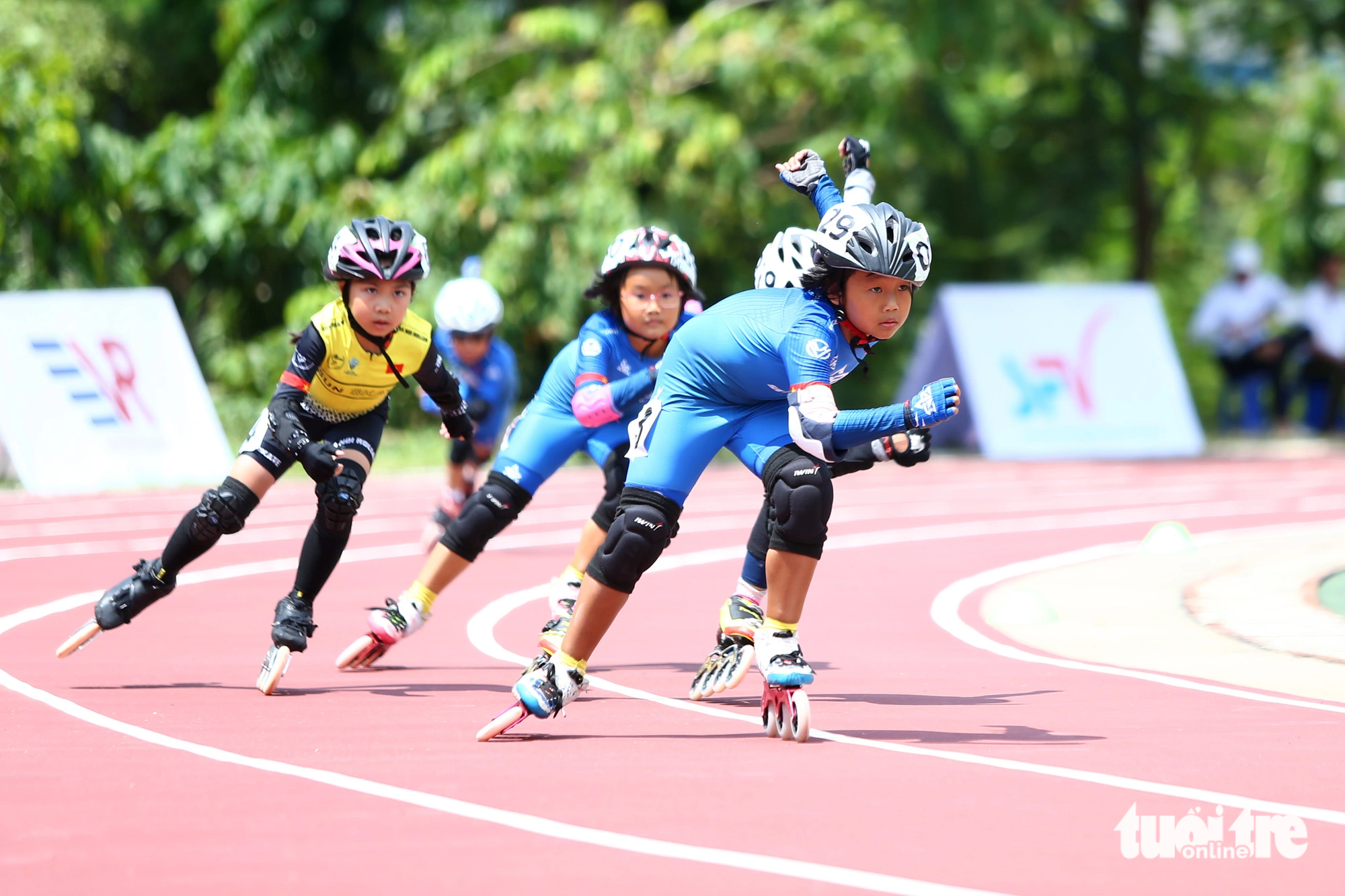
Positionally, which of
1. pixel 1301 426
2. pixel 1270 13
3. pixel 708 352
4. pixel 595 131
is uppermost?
pixel 1270 13

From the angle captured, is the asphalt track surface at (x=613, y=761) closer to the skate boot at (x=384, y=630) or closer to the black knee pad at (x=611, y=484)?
the skate boot at (x=384, y=630)

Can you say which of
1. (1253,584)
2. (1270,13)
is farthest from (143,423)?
(1270,13)

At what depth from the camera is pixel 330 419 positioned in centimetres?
770

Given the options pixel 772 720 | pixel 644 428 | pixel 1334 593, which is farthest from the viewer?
pixel 1334 593

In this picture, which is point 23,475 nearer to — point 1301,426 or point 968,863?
point 968,863

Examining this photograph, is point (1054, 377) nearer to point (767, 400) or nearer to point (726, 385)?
point (767, 400)

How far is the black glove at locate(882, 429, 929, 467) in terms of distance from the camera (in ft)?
18.6

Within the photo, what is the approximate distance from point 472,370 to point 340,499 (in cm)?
604

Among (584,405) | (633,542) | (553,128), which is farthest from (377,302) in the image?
(553,128)

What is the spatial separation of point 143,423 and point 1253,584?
10.5 m

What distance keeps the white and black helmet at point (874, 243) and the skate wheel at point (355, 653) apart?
9.01ft

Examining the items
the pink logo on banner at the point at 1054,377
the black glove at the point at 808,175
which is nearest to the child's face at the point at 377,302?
the black glove at the point at 808,175

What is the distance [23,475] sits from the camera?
16094 millimetres

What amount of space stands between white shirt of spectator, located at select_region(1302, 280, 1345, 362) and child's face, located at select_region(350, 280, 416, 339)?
17.8 m
